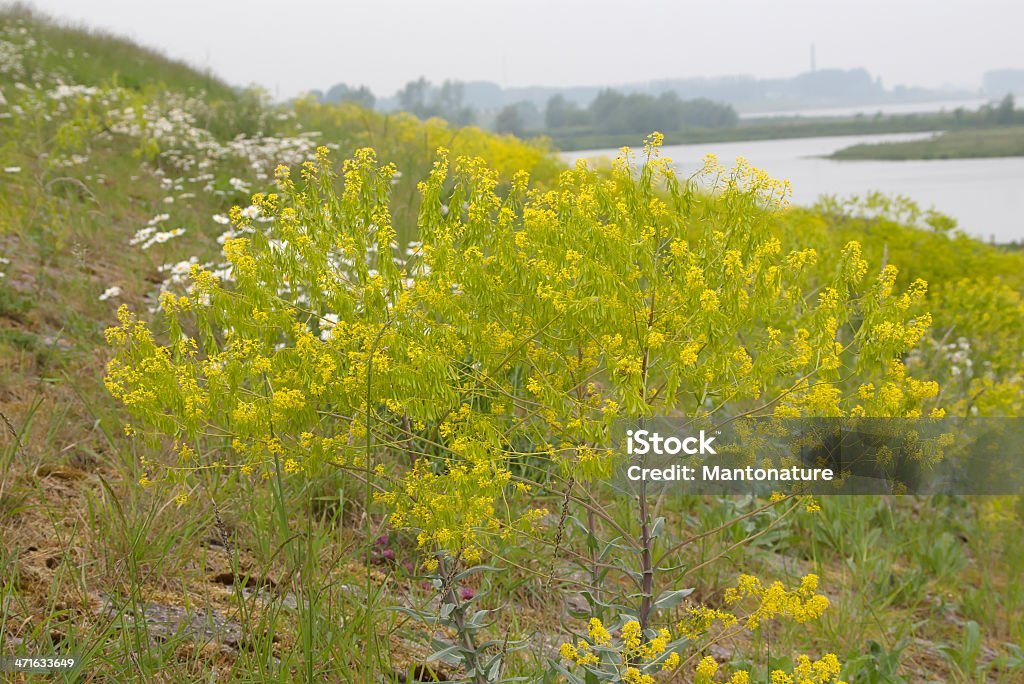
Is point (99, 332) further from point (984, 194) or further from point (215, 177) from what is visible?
point (984, 194)

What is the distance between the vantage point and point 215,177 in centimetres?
830

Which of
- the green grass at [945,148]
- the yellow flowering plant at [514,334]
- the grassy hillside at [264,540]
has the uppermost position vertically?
the green grass at [945,148]

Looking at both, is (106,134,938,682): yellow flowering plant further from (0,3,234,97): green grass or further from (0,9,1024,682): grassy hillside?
(0,3,234,97): green grass

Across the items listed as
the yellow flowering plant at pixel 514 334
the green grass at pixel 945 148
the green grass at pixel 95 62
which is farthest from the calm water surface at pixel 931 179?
the yellow flowering plant at pixel 514 334

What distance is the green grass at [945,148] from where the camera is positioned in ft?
166

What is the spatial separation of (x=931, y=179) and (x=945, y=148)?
1854 centimetres

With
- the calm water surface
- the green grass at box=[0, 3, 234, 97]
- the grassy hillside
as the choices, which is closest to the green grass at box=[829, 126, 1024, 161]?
the calm water surface

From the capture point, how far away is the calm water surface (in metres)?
25.0

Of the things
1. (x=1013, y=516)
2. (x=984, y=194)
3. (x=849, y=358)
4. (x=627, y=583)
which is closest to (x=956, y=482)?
(x=1013, y=516)

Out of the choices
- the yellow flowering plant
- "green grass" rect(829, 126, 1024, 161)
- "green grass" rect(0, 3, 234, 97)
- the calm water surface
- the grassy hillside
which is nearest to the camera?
the yellow flowering plant

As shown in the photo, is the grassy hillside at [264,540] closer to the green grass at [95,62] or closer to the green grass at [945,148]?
the green grass at [95,62]

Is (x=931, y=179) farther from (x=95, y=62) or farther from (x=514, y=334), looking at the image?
(x=514, y=334)

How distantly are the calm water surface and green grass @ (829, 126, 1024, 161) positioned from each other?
1.54m

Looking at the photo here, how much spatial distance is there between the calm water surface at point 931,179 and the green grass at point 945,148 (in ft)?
5.06
